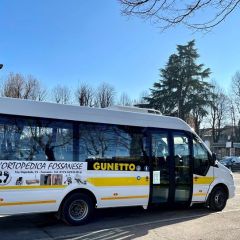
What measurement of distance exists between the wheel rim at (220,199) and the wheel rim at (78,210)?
4348 millimetres

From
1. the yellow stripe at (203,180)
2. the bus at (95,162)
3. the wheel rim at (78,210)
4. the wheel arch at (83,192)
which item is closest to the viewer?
the bus at (95,162)

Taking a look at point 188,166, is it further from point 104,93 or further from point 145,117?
point 104,93

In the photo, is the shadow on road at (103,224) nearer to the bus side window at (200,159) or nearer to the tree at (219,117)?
the bus side window at (200,159)

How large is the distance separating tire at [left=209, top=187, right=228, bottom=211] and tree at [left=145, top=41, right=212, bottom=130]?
4746cm

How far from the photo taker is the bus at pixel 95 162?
929 cm

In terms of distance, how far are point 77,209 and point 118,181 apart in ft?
3.92

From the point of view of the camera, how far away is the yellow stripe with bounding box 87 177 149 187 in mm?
10352

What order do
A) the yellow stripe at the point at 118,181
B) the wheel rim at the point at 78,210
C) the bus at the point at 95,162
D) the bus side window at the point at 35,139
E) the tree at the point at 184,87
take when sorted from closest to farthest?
the bus side window at the point at 35,139
the bus at the point at 95,162
the wheel rim at the point at 78,210
the yellow stripe at the point at 118,181
the tree at the point at 184,87

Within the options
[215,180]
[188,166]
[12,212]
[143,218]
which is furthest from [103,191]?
[215,180]

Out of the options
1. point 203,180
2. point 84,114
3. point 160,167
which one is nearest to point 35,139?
point 84,114

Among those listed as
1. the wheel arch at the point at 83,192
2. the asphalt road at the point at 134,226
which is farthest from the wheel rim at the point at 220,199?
the wheel arch at the point at 83,192

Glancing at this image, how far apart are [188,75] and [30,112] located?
171 feet

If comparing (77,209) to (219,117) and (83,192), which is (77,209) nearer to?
(83,192)

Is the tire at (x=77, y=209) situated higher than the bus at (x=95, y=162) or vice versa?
the bus at (x=95, y=162)
